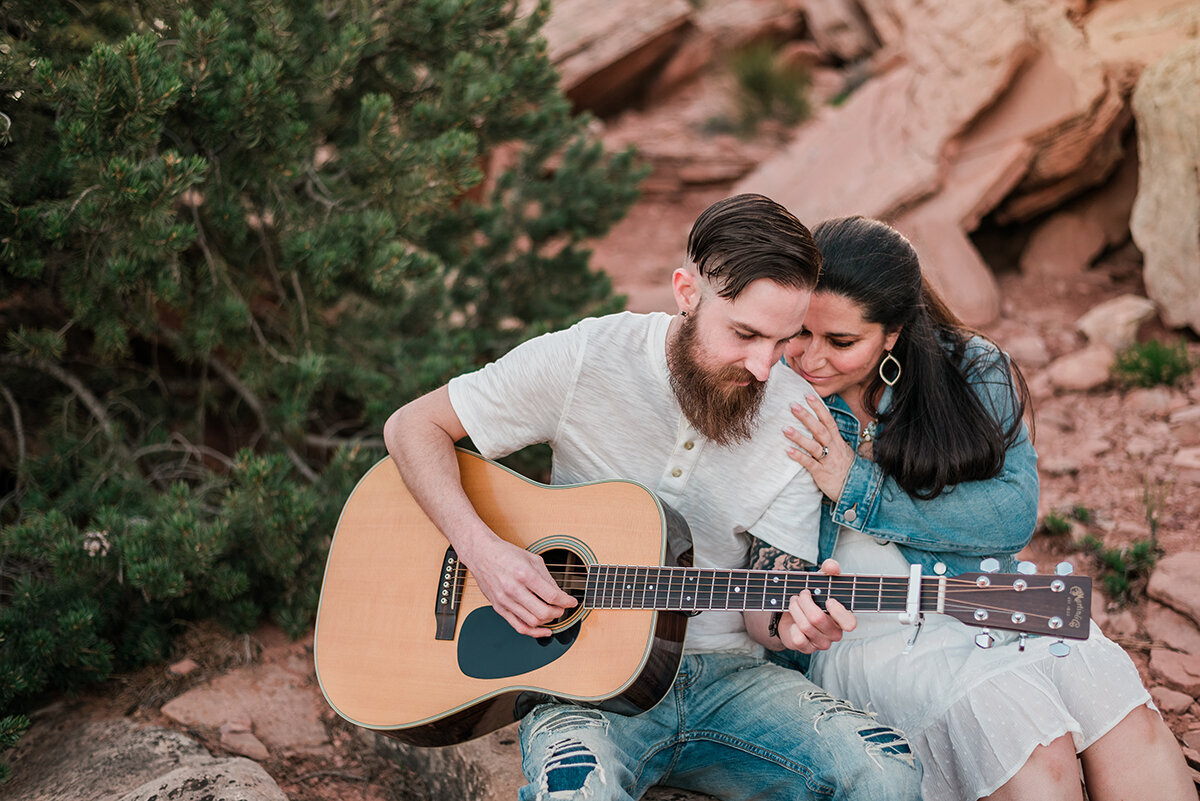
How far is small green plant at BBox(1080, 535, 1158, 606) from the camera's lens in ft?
11.7

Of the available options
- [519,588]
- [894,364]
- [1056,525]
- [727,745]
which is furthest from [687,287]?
[1056,525]

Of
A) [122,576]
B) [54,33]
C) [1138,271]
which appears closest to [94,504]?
[122,576]

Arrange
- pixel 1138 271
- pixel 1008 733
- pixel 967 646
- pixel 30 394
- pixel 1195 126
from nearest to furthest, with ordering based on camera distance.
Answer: pixel 1008 733 < pixel 967 646 < pixel 30 394 < pixel 1195 126 < pixel 1138 271

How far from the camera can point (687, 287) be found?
8.05 ft

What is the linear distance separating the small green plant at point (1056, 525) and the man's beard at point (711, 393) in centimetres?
217

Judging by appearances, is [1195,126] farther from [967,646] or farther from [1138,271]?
[967,646]

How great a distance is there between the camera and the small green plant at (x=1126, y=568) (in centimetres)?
357

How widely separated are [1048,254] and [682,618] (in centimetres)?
509

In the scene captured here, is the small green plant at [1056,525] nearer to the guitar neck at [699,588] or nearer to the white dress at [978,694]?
the white dress at [978,694]

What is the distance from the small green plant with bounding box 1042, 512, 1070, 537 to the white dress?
1.57 metres

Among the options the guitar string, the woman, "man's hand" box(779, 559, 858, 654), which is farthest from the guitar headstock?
the woman

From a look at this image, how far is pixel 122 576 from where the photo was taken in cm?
308

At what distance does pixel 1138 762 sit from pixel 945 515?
74cm

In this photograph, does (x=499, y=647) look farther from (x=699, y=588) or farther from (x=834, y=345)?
(x=834, y=345)
